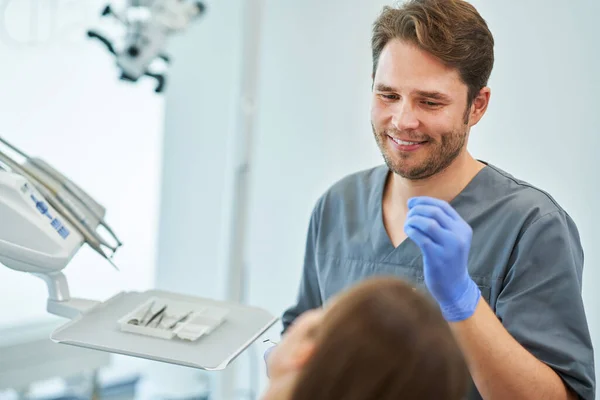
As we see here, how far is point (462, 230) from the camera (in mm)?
1181

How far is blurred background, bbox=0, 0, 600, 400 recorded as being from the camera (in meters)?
2.14

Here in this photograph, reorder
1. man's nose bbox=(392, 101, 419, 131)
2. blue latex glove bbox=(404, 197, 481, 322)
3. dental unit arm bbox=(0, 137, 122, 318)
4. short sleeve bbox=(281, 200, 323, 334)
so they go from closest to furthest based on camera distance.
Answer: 1. blue latex glove bbox=(404, 197, 481, 322)
2. dental unit arm bbox=(0, 137, 122, 318)
3. man's nose bbox=(392, 101, 419, 131)
4. short sleeve bbox=(281, 200, 323, 334)

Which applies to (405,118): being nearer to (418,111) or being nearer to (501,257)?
(418,111)

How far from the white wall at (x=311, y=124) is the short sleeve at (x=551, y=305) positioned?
0.77 metres

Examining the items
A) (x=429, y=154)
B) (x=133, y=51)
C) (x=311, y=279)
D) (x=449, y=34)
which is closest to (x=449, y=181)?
(x=429, y=154)

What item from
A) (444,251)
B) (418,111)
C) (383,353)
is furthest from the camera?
(418,111)

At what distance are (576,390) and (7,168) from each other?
1.05 m

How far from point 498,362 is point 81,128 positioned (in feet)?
6.27

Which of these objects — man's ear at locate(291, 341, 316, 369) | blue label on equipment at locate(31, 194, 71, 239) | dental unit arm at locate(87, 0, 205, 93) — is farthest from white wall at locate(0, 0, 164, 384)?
man's ear at locate(291, 341, 316, 369)

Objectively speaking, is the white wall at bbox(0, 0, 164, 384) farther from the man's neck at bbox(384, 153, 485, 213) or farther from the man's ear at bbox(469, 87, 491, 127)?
the man's ear at bbox(469, 87, 491, 127)

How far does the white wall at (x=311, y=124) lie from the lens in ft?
6.84

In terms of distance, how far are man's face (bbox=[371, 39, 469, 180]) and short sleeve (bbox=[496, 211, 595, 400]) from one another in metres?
0.22

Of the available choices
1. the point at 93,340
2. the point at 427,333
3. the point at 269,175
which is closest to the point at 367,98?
the point at 269,175

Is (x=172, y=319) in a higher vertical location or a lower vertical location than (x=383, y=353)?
lower
